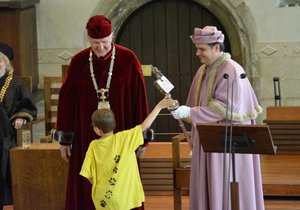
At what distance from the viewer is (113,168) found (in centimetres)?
601

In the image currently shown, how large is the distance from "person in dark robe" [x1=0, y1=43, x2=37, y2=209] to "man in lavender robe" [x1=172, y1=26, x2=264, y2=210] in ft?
7.54

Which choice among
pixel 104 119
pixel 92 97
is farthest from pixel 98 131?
pixel 92 97

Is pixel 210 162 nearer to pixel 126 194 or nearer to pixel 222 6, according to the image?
pixel 126 194

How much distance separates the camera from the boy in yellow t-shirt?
19.6 feet

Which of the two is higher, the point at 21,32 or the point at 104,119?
the point at 21,32

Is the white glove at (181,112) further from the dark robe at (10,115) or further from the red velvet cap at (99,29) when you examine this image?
the dark robe at (10,115)

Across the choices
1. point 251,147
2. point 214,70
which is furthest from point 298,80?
point 251,147

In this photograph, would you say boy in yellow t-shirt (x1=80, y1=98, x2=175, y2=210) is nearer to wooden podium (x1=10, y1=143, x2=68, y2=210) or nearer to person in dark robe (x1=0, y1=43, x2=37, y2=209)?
wooden podium (x1=10, y1=143, x2=68, y2=210)

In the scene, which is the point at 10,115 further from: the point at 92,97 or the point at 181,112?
the point at 181,112

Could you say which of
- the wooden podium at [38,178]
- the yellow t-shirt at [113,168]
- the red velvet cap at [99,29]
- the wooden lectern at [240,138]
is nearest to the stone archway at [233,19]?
the wooden podium at [38,178]

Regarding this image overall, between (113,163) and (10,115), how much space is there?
252cm

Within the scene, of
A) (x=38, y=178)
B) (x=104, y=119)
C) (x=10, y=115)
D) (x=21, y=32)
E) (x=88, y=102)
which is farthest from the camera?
(x=21, y=32)

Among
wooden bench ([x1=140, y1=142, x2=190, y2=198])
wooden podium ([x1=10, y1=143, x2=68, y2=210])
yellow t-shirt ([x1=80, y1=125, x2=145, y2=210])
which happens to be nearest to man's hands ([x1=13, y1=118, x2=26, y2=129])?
wooden podium ([x1=10, y1=143, x2=68, y2=210])

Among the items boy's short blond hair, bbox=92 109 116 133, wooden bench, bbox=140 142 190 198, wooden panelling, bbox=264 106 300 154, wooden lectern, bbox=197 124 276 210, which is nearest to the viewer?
wooden lectern, bbox=197 124 276 210
